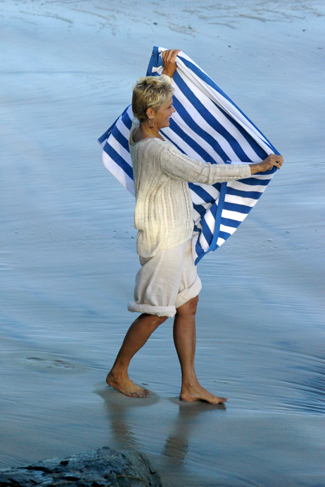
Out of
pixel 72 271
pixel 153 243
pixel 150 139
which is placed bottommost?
pixel 72 271

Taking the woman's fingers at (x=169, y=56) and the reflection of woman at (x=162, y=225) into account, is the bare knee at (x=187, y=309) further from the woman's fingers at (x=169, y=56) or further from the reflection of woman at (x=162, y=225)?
the woman's fingers at (x=169, y=56)

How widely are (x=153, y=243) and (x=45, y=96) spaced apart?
292 inches

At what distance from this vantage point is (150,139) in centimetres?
327

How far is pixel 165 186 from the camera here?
3316 mm

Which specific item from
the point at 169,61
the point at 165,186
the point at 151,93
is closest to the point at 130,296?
the point at 165,186

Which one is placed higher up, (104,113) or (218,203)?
(218,203)

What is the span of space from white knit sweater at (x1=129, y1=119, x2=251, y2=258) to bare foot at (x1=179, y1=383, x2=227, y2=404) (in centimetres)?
A: 69

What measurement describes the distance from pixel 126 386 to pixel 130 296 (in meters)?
1.47

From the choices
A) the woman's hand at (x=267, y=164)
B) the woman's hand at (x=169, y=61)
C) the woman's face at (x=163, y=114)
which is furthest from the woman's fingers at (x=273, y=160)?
the woman's hand at (x=169, y=61)

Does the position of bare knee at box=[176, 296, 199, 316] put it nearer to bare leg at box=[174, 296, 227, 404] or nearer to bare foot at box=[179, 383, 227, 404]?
bare leg at box=[174, 296, 227, 404]

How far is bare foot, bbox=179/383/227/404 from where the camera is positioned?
3369 mm

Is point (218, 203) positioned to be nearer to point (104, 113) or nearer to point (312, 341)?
point (312, 341)

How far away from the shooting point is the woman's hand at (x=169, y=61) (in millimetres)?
3670

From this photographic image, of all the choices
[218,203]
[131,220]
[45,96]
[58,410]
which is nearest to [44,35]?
[45,96]
